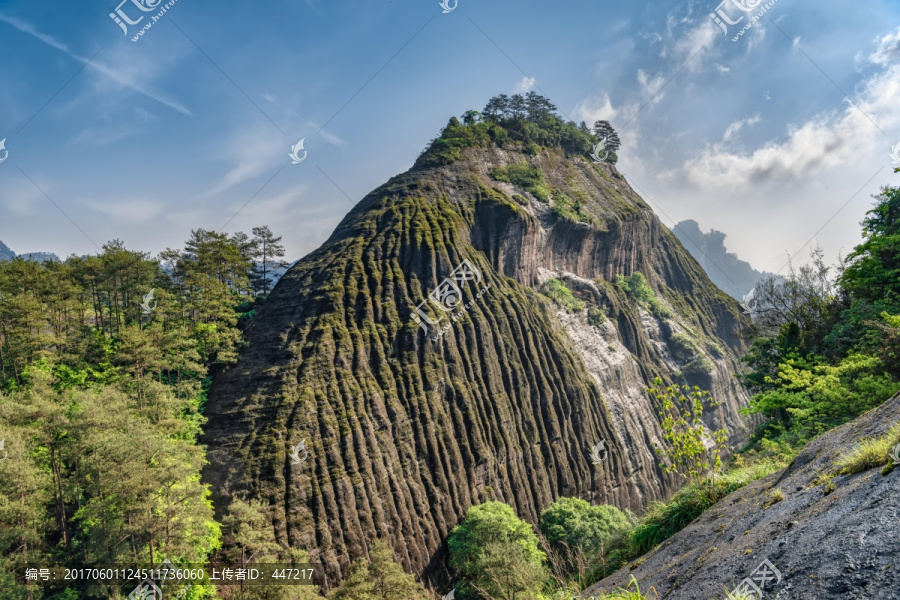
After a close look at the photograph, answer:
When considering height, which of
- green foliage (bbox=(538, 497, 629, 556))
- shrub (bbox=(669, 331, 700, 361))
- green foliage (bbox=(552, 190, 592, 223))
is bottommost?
green foliage (bbox=(538, 497, 629, 556))

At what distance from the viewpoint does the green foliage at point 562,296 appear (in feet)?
178

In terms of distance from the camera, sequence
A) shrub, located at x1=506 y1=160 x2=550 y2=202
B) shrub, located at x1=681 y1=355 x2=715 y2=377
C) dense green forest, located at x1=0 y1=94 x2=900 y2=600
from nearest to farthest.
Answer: dense green forest, located at x1=0 y1=94 x2=900 y2=600 < shrub, located at x1=506 y1=160 x2=550 y2=202 < shrub, located at x1=681 y1=355 x2=715 y2=377

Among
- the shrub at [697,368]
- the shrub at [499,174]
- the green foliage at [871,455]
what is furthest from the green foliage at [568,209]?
the green foliage at [871,455]

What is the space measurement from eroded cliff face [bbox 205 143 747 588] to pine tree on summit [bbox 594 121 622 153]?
3209 cm

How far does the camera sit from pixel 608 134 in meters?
90.0

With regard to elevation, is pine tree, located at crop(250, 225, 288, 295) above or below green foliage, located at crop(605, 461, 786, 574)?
above

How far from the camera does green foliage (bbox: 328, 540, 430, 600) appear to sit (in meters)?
19.8

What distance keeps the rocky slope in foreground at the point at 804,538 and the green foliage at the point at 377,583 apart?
16.2 m

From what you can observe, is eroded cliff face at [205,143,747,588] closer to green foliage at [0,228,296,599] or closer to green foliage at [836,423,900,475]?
green foliage at [0,228,296,599]

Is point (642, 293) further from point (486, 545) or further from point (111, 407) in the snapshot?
point (111, 407)

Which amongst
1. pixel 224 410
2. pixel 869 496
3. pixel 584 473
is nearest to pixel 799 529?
pixel 869 496

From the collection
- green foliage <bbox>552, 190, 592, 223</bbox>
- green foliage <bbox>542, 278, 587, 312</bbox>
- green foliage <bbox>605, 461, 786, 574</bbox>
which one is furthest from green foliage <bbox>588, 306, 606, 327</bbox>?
green foliage <bbox>605, 461, 786, 574</bbox>

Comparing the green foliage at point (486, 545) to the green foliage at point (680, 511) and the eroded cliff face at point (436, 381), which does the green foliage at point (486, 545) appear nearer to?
the eroded cliff face at point (436, 381)

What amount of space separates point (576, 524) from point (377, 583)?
674 inches
